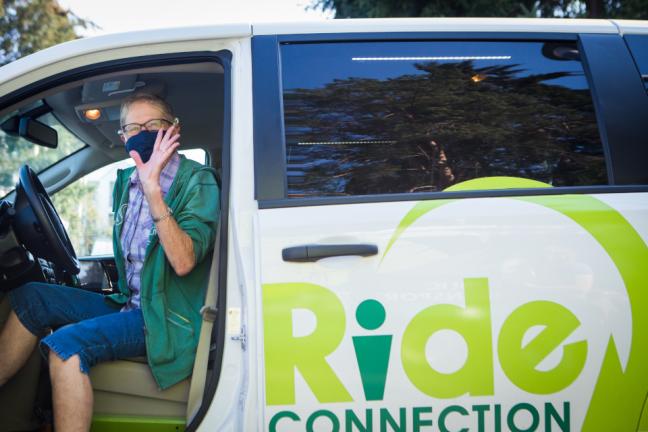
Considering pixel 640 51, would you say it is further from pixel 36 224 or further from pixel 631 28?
pixel 36 224

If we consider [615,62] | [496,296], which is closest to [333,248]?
[496,296]

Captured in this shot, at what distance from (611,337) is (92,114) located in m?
2.47

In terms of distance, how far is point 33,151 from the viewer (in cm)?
359

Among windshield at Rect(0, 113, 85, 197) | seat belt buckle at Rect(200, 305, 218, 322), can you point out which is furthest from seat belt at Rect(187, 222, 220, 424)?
windshield at Rect(0, 113, 85, 197)

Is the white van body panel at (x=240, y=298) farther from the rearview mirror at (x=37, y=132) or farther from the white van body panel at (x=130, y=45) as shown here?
the rearview mirror at (x=37, y=132)

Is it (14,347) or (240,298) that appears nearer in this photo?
(240,298)

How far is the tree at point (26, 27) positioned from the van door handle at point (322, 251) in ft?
34.2

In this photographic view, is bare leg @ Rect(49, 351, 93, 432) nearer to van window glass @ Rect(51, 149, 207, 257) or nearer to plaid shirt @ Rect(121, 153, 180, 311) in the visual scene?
plaid shirt @ Rect(121, 153, 180, 311)

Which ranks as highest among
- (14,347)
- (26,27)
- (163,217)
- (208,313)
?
(26,27)

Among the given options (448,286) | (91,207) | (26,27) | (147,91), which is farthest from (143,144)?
(26,27)

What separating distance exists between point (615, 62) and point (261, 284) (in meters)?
1.38

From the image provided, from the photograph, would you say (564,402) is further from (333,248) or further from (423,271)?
(333,248)

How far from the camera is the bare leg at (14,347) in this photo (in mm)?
2168

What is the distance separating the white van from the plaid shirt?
30cm
